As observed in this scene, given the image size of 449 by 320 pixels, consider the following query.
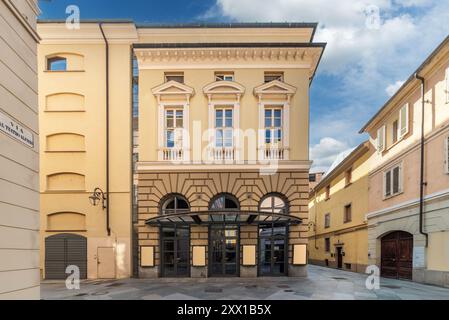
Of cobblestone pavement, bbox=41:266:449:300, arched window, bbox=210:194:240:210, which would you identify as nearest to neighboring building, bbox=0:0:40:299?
cobblestone pavement, bbox=41:266:449:300

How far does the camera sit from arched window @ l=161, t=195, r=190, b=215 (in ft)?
50.2

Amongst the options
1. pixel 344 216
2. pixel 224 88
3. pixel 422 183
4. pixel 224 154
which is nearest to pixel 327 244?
pixel 344 216

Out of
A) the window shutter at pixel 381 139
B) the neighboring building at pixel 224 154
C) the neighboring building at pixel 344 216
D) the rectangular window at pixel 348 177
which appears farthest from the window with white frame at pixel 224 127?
the rectangular window at pixel 348 177

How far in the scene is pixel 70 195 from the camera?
Result: 1520cm

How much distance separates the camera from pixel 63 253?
15.0 metres

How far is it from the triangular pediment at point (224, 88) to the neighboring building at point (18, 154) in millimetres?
9781

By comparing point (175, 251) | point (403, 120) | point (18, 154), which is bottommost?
point (175, 251)

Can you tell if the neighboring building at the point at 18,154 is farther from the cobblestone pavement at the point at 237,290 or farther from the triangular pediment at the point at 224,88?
the triangular pediment at the point at 224,88

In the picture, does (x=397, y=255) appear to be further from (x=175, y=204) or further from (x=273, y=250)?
(x=175, y=204)

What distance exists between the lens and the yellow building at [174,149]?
14898 millimetres

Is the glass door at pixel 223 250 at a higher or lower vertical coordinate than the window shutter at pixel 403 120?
lower

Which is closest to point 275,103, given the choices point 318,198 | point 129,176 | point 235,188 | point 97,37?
point 235,188

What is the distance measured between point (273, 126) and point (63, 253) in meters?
14.1

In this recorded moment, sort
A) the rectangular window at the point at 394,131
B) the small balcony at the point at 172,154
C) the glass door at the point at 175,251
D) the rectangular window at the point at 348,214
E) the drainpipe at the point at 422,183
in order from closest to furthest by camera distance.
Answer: the drainpipe at the point at 422,183 → the glass door at the point at 175,251 → the small balcony at the point at 172,154 → the rectangular window at the point at 394,131 → the rectangular window at the point at 348,214
